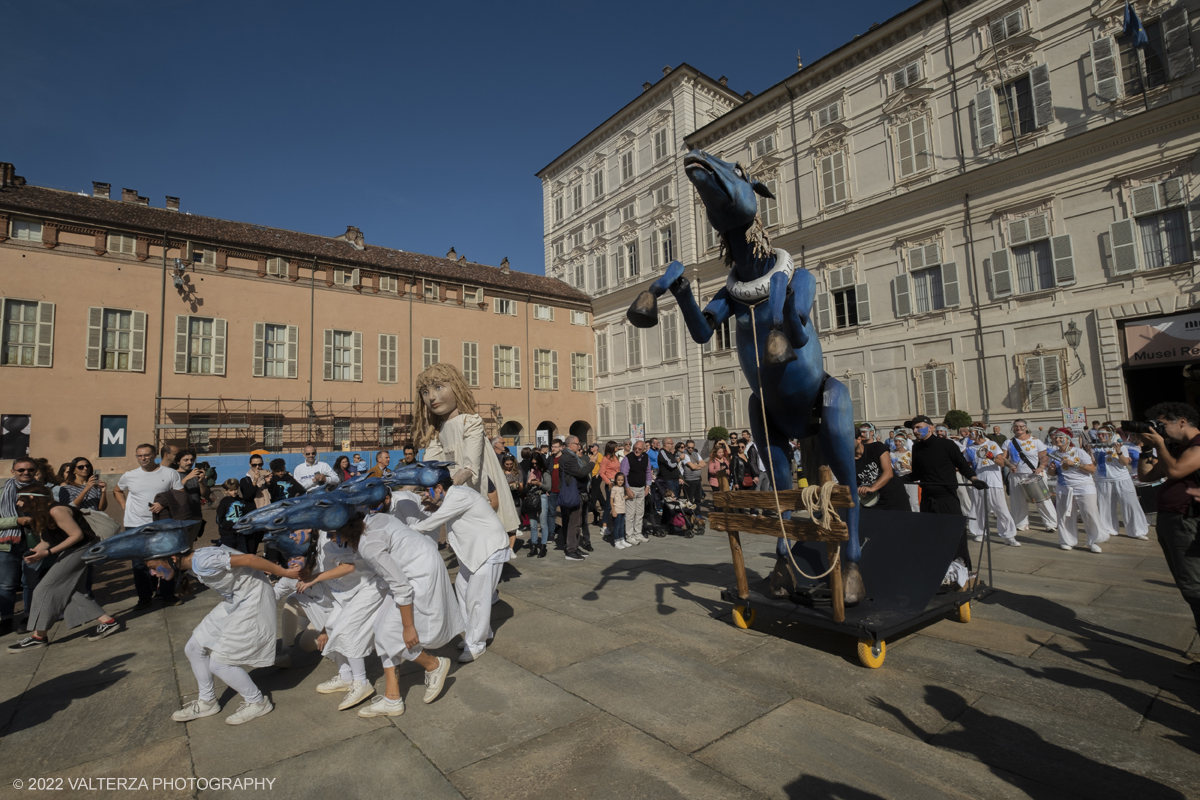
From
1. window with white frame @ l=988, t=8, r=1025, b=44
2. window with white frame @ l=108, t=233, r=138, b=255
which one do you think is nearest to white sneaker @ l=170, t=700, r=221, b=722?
window with white frame @ l=988, t=8, r=1025, b=44

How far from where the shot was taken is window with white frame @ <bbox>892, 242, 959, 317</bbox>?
1786 centimetres

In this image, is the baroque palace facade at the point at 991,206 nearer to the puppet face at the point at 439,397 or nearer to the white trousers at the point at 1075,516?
the white trousers at the point at 1075,516

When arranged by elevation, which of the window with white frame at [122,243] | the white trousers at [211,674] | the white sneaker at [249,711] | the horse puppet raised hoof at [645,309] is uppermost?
the window with white frame at [122,243]

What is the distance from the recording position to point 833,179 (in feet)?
68.8

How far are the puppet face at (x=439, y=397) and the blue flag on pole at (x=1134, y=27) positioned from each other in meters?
18.7

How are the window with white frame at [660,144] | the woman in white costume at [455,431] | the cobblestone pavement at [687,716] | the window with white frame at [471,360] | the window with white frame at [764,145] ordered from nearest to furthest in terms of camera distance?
the cobblestone pavement at [687,716]
the woman in white costume at [455,431]
the window with white frame at [764,145]
the window with white frame at [660,144]
the window with white frame at [471,360]

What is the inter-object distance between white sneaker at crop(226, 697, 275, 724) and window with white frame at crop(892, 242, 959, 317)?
19.5m

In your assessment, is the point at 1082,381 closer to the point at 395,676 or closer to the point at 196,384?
the point at 395,676

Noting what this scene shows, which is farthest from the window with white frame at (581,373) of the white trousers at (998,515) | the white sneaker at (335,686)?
the white sneaker at (335,686)

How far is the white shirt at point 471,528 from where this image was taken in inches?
164

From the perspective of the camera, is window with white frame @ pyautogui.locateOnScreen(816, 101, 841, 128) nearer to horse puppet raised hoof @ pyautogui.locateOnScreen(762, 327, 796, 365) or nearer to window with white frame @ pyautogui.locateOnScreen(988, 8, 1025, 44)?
window with white frame @ pyautogui.locateOnScreen(988, 8, 1025, 44)

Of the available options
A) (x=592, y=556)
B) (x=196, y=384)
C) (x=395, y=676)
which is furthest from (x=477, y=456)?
(x=196, y=384)

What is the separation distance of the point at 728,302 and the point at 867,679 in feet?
8.65

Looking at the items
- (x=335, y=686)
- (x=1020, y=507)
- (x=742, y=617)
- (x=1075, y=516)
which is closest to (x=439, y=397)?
(x=335, y=686)
